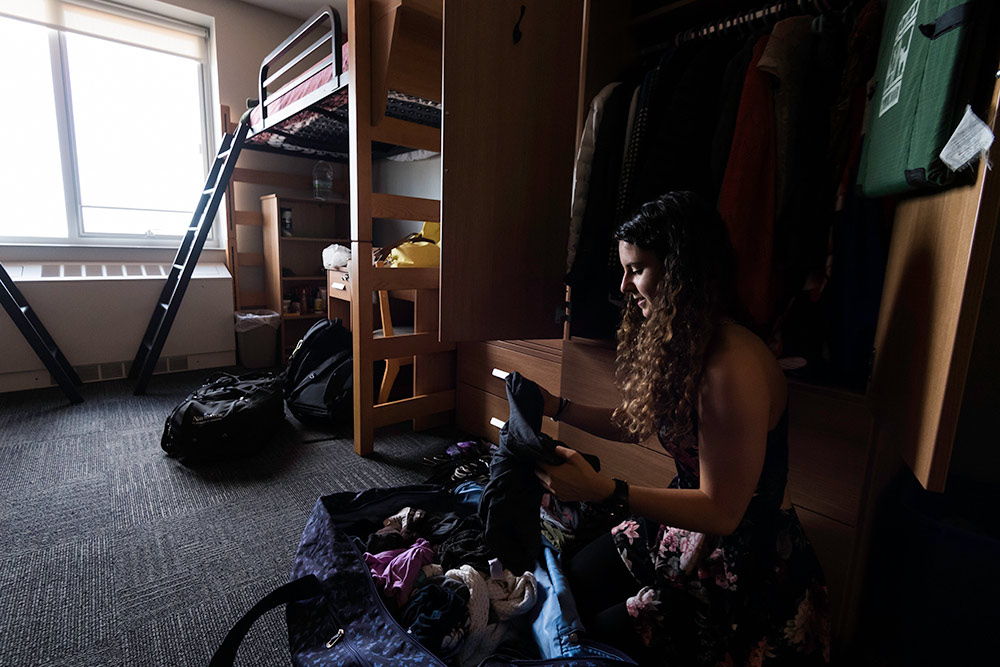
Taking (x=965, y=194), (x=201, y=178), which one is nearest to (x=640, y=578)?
(x=965, y=194)

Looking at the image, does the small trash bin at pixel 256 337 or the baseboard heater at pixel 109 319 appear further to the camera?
the small trash bin at pixel 256 337

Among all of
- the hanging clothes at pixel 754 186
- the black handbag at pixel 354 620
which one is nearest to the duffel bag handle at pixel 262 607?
the black handbag at pixel 354 620

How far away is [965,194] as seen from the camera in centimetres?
60

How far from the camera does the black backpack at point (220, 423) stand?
204cm

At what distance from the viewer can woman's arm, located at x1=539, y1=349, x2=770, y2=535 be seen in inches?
31.6

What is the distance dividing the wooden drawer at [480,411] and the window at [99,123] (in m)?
2.89

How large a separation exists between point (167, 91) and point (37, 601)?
3.73 meters

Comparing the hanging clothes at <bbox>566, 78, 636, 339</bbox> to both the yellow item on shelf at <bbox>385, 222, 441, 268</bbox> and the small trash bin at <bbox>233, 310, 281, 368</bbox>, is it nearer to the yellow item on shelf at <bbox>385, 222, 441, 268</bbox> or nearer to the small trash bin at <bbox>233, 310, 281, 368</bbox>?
the yellow item on shelf at <bbox>385, 222, 441, 268</bbox>

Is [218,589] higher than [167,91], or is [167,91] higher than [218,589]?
[167,91]

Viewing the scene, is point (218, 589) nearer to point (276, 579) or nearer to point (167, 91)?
point (276, 579)

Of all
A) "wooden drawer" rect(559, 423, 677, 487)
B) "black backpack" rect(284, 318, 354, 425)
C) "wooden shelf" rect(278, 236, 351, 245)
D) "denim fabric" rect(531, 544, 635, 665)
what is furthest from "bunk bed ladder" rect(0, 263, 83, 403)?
"denim fabric" rect(531, 544, 635, 665)

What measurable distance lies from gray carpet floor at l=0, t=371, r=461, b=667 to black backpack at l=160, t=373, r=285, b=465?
0.07 metres

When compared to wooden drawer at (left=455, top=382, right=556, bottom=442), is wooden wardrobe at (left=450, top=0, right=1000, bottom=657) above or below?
above

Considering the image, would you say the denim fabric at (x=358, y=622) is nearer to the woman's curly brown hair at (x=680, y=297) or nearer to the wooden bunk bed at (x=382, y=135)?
the woman's curly brown hair at (x=680, y=297)
